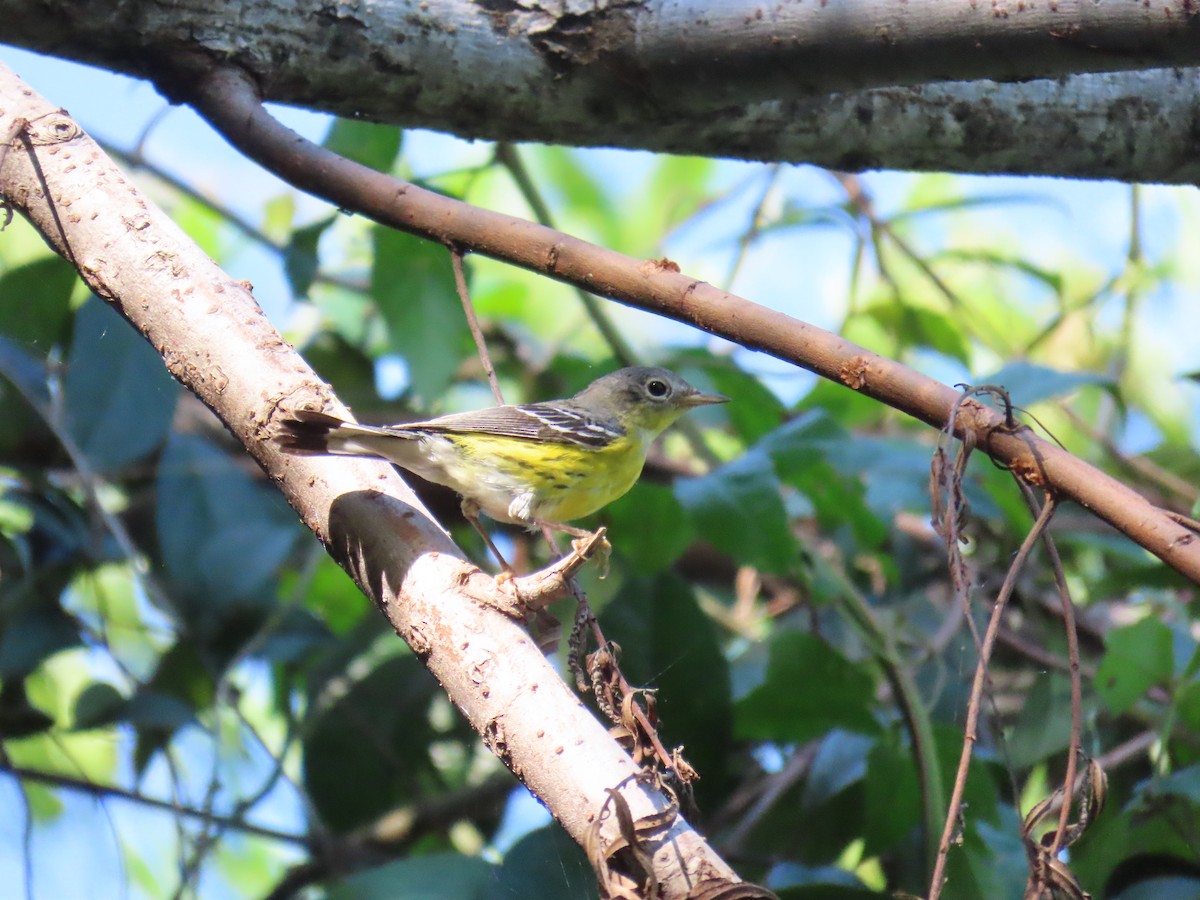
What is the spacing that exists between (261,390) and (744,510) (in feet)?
4.64

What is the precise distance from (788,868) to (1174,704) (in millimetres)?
983

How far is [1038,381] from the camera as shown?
327cm

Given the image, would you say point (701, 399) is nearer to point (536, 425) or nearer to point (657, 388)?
point (657, 388)

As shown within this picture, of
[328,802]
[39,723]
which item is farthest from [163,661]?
[328,802]

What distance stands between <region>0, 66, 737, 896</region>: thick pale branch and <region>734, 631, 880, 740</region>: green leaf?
134cm

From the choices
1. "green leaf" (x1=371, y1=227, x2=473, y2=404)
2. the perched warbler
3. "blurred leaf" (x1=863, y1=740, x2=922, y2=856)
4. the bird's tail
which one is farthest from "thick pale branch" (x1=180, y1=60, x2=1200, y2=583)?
"blurred leaf" (x1=863, y1=740, x2=922, y2=856)

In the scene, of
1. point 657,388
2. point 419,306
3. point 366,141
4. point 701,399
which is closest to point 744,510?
point 701,399

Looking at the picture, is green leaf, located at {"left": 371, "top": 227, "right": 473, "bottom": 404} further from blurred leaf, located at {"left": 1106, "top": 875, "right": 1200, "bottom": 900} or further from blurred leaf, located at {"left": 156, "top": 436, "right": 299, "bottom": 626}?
blurred leaf, located at {"left": 1106, "top": 875, "right": 1200, "bottom": 900}

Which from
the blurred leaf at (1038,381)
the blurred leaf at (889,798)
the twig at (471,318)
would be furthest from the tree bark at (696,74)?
the blurred leaf at (889,798)

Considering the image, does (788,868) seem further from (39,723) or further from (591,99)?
(39,723)

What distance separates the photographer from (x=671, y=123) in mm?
2516

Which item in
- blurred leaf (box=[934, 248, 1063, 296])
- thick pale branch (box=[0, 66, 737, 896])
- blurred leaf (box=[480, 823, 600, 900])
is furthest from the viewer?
blurred leaf (box=[934, 248, 1063, 296])

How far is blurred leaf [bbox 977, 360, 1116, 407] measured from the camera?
10.5 feet

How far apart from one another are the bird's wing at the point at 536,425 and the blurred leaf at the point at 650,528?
0.25 meters
